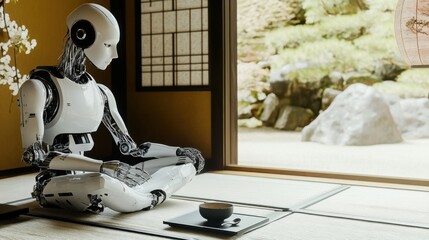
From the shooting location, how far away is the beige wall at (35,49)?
4.34 metres

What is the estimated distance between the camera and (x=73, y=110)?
9.34ft

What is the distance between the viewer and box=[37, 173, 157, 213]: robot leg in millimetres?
2521

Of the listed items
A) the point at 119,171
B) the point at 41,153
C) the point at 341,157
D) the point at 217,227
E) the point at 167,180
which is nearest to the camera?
the point at 217,227

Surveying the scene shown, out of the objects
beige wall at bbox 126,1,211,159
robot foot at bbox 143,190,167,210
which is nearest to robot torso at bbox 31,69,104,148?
robot foot at bbox 143,190,167,210

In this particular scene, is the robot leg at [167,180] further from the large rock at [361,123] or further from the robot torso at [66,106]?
the large rock at [361,123]

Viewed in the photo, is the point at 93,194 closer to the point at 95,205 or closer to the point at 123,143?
the point at 95,205

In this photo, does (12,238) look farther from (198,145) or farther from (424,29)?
(198,145)

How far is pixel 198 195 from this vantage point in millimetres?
3262

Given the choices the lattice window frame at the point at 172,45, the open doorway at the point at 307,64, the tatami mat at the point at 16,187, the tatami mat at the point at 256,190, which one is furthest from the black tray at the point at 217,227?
the open doorway at the point at 307,64

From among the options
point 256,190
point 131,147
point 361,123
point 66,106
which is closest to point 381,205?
point 256,190

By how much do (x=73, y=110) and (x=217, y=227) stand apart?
1053 millimetres

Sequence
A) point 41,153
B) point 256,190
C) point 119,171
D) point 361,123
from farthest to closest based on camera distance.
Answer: point 361,123, point 256,190, point 41,153, point 119,171

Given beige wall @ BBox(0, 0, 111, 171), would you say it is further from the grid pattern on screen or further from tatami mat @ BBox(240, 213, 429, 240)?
tatami mat @ BBox(240, 213, 429, 240)

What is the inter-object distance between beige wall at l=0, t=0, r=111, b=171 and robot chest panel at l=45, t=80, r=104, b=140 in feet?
5.49
